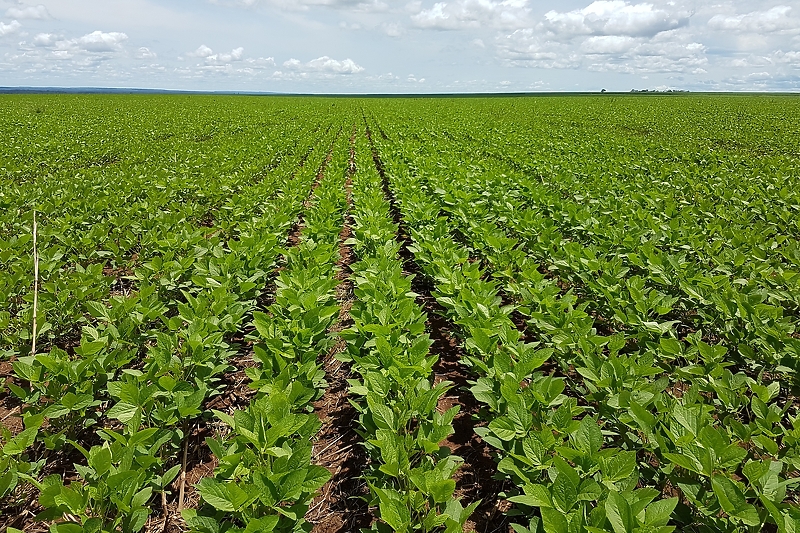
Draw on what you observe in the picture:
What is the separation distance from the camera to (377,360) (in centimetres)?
327

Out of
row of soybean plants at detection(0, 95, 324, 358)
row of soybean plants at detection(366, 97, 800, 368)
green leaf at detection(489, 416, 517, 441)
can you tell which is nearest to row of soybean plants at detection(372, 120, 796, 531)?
green leaf at detection(489, 416, 517, 441)

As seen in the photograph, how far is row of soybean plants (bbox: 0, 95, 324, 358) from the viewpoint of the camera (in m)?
4.53

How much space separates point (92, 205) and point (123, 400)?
655 cm

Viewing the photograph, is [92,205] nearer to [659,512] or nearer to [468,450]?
[468,450]

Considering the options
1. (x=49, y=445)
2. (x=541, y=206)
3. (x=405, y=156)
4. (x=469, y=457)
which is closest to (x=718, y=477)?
(x=469, y=457)

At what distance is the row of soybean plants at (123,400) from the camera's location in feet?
7.11

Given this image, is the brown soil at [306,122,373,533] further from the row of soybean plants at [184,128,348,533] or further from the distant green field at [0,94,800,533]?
the row of soybean plants at [184,128,348,533]

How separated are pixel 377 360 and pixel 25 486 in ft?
7.59

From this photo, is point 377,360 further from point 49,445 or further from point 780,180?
point 780,180

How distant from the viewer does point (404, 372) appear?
3006 mm

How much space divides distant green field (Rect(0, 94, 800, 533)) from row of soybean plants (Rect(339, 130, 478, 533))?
0.06 feet

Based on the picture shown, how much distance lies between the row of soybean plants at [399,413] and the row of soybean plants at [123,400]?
1028mm

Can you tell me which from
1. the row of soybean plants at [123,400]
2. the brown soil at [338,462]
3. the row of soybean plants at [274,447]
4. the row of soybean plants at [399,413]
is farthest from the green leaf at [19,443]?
the row of soybean plants at [399,413]

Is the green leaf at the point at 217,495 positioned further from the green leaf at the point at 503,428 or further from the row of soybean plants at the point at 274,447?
the green leaf at the point at 503,428
